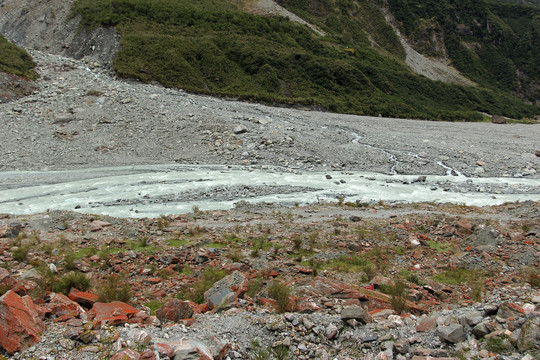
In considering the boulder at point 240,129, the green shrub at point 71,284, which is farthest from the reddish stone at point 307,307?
the boulder at point 240,129

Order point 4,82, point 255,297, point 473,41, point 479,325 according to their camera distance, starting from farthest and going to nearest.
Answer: point 473,41, point 4,82, point 255,297, point 479,325

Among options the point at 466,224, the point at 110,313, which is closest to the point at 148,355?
the point at 110,313

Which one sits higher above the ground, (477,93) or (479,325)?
(477,93)

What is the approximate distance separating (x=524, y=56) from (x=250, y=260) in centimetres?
14857

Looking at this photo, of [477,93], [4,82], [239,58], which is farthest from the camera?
[477,93]

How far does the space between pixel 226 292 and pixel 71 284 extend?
3.16 metres

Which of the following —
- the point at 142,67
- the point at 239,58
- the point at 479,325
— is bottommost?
the point at 479,325

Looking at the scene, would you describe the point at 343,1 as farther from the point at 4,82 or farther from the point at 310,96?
the point at 4,82

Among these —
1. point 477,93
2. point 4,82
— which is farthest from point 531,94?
point 4,82

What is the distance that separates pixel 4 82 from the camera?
3653cm

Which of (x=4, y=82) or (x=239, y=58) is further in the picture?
(x=239, y=58)

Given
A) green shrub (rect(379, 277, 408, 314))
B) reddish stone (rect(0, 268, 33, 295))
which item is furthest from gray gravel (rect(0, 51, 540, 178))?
reddish stone (rect(0, 268, 33, 295))

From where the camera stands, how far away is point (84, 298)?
6.78m

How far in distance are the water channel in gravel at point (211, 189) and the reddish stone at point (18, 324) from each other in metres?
10.9
